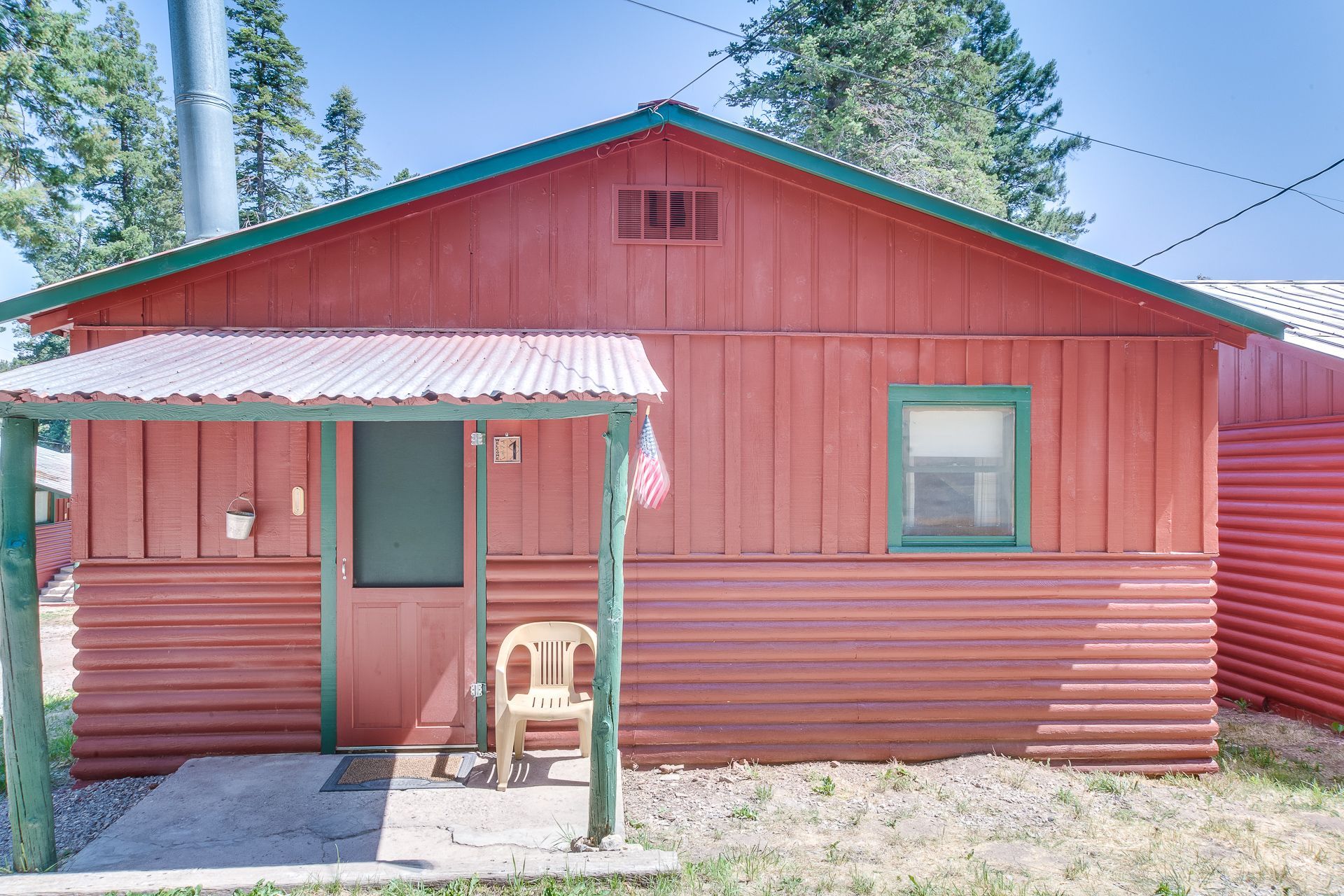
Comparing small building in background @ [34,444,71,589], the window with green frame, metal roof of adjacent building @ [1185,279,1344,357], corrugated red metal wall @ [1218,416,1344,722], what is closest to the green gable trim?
the window with green frame

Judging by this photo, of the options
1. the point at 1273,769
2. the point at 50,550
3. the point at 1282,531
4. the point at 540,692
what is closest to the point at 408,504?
the point at 540,692

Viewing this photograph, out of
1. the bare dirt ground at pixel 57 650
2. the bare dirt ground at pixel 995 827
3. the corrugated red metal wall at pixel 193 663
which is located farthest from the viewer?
the bare dirt ground at pixel 57 650

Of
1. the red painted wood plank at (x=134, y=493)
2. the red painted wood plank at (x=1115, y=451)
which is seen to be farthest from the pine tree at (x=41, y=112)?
the red painted wood plank at (x=1115, y=451)

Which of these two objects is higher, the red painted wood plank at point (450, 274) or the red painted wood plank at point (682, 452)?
the red painted wood plank at point (450, 274)

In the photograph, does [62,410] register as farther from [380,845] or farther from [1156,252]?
[1156,252]

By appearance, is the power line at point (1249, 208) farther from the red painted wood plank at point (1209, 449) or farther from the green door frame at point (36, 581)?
the green door frame at point (36, 581)

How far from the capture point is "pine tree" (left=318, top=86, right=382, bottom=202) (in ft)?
88.1

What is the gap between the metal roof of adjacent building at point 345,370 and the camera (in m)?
3.59

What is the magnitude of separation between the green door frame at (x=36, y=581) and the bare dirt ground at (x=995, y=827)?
2.82 ft

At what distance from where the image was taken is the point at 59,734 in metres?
6.00

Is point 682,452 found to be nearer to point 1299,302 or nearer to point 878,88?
point 1299,302

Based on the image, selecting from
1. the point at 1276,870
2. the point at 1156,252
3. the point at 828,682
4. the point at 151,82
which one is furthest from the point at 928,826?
the point at 151,82

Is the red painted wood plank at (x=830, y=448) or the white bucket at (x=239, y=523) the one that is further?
the red painted wood plank at (x=830, y=448)

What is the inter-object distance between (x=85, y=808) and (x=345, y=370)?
10.7 feet
